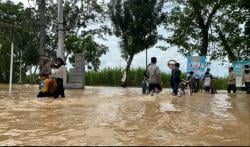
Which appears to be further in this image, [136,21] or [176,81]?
[136,21]

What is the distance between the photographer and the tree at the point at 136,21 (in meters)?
42.8

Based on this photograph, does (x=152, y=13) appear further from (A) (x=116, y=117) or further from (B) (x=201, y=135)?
(B) (x=201, y=135)

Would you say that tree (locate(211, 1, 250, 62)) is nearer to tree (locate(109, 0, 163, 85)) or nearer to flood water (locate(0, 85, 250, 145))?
tree (locate(109, 0, 163, 85))

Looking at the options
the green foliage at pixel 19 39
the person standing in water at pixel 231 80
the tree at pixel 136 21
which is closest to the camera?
the person standing in water at pixel 231 80

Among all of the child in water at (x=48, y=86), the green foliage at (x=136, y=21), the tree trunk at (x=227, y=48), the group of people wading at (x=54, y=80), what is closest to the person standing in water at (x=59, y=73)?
the group of people wading at (x=54, y=80)

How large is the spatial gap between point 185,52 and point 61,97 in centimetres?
1761

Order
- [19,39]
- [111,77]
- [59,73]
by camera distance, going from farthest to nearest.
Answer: [19,39] < [111,77] < [59,73]

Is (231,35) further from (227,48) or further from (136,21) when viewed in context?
(136,21)

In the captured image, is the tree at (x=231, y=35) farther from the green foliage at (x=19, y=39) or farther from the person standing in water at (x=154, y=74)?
the green foliage at (x=19, y=39)

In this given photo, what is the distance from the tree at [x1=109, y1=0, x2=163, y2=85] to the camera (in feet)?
140

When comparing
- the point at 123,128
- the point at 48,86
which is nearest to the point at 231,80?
the point at 48,86

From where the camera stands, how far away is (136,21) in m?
43.2

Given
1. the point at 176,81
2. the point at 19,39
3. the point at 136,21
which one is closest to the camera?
the point at 176,81

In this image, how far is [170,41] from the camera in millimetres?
34281
